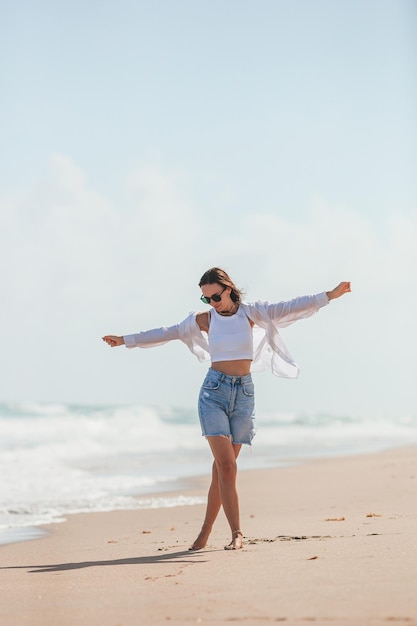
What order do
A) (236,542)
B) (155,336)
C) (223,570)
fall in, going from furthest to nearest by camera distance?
(155,336)
(236,542)
(223,570)

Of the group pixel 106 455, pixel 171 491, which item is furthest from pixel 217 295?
pixel 106 455

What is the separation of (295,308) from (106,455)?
14.3 m

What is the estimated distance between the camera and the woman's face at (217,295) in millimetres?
6133

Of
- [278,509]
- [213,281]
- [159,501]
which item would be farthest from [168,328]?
[159,501]

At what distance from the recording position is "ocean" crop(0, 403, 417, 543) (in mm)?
10266

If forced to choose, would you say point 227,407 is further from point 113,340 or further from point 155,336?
point 113,340

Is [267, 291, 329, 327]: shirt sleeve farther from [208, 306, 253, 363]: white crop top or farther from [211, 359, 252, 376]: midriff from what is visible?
[211, 359, 252, 376]: midriff

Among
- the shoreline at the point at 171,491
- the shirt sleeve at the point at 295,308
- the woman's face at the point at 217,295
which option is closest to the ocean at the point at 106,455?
the shoreline at the point at 171,491

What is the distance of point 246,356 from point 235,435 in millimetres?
497

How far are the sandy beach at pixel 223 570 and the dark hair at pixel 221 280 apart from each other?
5.12 ft

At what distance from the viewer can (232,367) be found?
6.03 metres

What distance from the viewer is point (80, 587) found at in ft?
15.7

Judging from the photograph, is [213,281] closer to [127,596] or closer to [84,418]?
[127,596]

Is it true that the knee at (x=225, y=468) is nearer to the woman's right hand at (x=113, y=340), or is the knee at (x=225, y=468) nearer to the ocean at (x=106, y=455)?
the woman's right hand at (x=113, y=340)
